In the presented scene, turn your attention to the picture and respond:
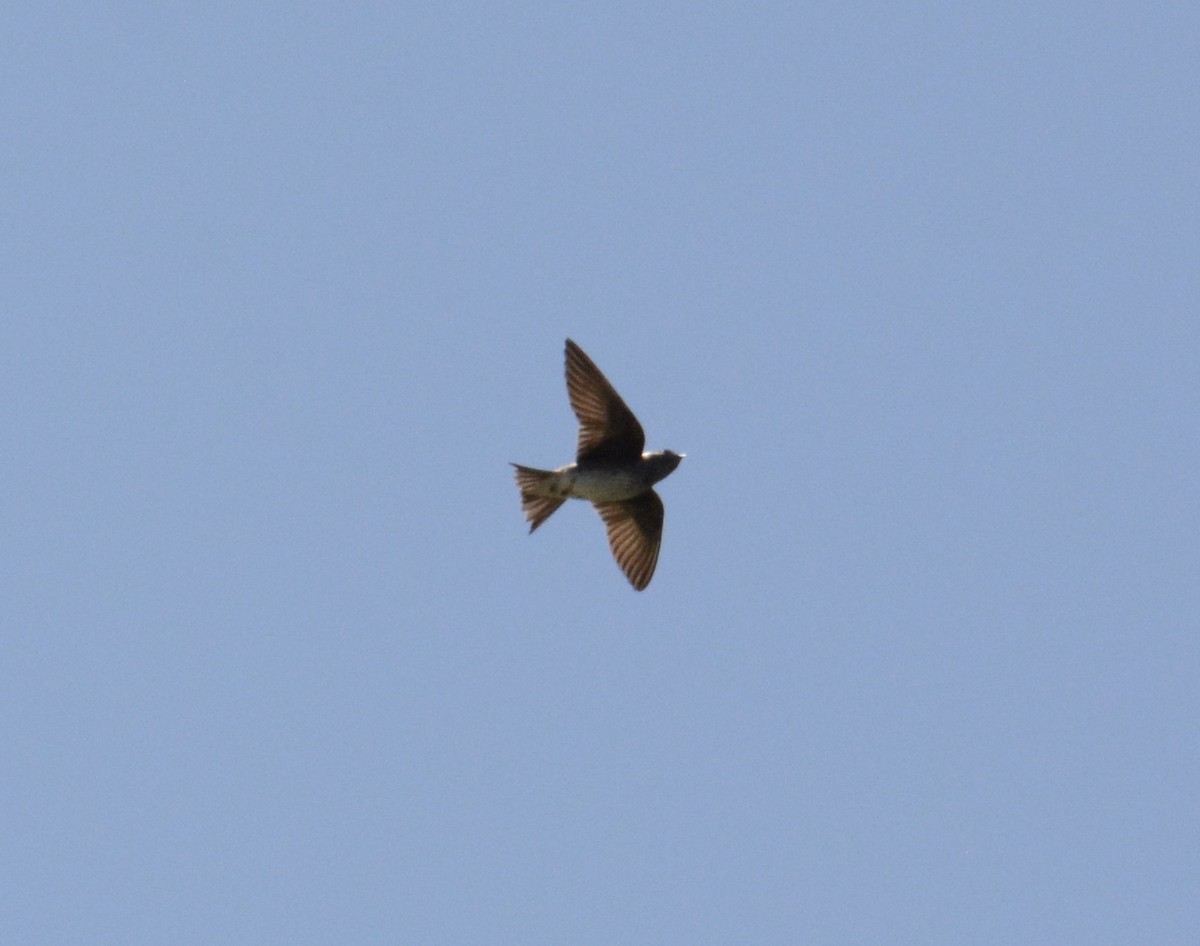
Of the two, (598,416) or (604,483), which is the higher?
(598,416)

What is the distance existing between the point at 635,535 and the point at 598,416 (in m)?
1.09

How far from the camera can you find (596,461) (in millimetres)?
14930

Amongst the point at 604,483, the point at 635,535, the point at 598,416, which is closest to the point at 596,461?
the point at 604,483

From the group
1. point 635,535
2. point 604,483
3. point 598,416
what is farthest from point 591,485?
point 635,535

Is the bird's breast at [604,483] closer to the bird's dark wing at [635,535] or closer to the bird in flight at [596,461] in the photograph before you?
the bird in flight at [596,461]

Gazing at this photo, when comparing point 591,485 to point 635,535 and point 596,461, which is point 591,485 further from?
point 635,535

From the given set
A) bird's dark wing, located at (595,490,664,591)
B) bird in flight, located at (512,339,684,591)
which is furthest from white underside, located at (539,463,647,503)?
bird's dark wing, located at (595,490,664,591)

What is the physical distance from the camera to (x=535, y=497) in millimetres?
14711

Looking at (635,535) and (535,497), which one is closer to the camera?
(535,497)

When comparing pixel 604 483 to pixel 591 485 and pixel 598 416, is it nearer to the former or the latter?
pixel 591 485

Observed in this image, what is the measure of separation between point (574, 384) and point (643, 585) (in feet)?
4.94

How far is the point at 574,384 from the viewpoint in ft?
48.6

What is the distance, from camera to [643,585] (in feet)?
51.2

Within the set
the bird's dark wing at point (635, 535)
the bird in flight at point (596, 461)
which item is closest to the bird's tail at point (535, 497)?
the bird in flight at point (596, 461)
